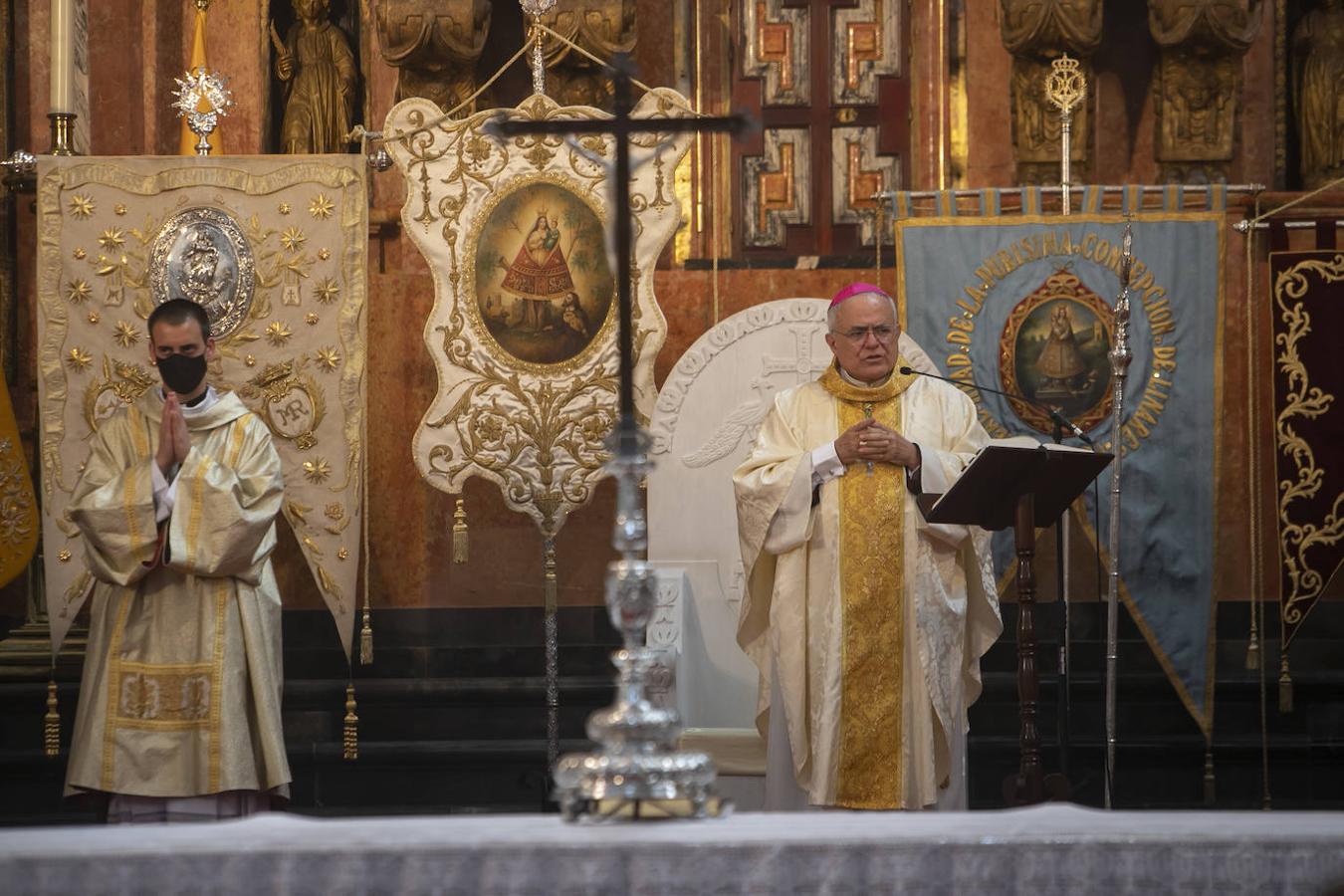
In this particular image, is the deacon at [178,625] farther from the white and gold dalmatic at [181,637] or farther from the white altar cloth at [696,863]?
the white altar cloth at [696,863]

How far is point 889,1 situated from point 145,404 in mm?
3996

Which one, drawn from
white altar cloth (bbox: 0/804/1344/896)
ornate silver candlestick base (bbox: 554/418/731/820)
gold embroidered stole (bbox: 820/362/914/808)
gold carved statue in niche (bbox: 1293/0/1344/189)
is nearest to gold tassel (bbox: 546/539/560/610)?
gold embroidered stole (bbox: 820/362/914/808)

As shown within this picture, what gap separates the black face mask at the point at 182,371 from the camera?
19.7ft

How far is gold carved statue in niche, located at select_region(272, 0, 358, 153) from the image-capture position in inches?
318

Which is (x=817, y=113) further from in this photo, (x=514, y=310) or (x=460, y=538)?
(x=460, y=538)

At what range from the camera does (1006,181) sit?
26.7ft

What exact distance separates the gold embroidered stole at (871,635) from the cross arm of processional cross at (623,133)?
255 centimetres

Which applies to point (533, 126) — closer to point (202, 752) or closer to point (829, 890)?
point (829, 890)

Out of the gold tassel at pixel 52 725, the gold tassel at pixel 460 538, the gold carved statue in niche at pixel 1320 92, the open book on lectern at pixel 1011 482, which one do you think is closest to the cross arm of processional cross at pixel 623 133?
the open book on lectern at pixel 1011 482

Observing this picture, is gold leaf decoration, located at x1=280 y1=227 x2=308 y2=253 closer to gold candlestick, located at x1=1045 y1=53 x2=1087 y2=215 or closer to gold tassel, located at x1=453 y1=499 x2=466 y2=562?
gold tassel, located at x1=453 y1=499 x2=466 y2=562

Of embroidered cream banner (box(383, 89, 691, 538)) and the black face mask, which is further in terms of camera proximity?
embroidered cream banner (box(383, 89, 691, 538))

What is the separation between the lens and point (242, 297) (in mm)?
6773

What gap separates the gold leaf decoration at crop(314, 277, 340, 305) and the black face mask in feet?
2.60

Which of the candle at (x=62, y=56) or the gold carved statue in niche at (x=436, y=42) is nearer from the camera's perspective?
the candle at (x=62, y=56)
